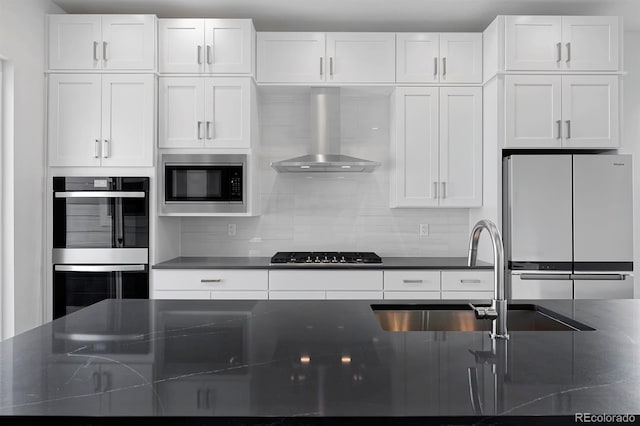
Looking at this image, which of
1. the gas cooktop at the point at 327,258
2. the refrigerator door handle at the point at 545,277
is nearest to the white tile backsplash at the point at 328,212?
the gas cooktop at the point at 327,258

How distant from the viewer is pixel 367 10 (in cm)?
370

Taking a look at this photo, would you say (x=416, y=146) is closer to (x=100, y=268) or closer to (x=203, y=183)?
(x=203, y=183)

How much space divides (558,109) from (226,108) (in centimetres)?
239

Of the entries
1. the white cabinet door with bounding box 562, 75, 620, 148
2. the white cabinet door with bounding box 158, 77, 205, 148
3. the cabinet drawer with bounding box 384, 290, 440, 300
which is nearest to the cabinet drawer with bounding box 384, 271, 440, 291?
the cabinet drawer with bounding box 384, 290, 440, 300

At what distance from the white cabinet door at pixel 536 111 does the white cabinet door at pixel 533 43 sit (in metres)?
0.08

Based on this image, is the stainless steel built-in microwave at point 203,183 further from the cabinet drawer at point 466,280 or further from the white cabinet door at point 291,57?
the cabinet drawer at point 466,280

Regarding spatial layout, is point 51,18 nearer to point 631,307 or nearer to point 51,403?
point 51,403

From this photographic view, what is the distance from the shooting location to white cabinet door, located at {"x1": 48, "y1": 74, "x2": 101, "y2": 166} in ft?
11.5

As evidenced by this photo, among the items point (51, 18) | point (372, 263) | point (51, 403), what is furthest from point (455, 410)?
point (51, 18)

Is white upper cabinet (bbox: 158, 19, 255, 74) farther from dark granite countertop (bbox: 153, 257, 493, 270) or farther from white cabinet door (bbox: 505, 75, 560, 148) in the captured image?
white cabinet door (bbox: 505, 75, 560, 148)

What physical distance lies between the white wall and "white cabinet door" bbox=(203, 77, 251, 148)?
1141mm

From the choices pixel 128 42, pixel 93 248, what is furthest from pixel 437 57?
pixel 93 248

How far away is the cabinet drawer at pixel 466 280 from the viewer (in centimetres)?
348

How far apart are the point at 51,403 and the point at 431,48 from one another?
3538mm
